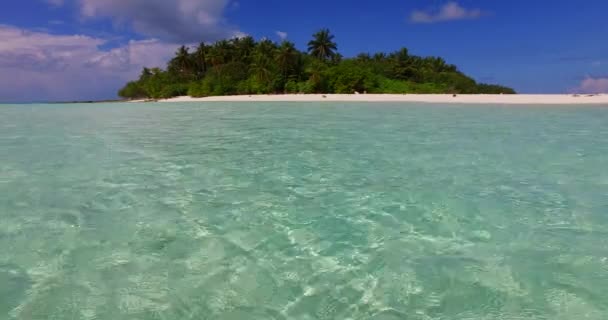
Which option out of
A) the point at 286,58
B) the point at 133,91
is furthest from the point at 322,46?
the point at 133,91

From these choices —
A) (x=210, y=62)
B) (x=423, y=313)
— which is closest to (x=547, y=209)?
(x=423, y=313)

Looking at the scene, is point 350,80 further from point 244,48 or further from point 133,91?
point 133,91

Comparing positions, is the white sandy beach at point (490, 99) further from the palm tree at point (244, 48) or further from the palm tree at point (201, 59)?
the palm tree at point (201, 59)

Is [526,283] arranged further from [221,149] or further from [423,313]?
[221,149]

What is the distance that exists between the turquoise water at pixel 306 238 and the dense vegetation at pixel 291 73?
47334 mm

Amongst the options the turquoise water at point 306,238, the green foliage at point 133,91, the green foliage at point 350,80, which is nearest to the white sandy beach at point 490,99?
the green foliage at point 350,80

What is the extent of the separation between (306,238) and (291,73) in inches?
2248

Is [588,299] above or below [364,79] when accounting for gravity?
below

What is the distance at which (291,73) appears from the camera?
5934cm

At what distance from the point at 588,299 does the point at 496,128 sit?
12982mm

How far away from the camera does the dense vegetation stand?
54.5m

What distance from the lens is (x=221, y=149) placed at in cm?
1016

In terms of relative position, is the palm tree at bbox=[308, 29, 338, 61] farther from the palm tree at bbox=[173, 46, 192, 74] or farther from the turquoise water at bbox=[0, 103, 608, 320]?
the turquoise water at bbox=[0, 103, 608, 320]

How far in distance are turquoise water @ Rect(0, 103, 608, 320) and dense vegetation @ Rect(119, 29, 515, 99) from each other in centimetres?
4733
